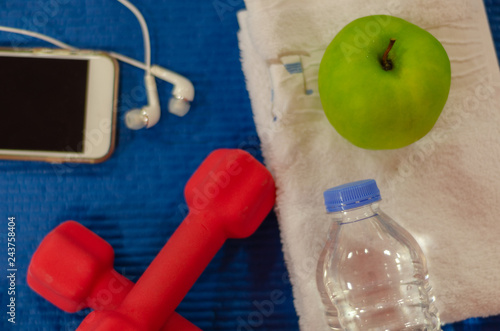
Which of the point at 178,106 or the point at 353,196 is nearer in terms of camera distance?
the point at 353,196

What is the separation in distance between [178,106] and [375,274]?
311 millimetres

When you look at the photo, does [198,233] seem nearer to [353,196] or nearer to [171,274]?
[171,274]

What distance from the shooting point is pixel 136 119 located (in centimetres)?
50

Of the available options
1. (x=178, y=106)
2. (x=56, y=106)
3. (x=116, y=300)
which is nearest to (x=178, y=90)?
(x=178, y=106)

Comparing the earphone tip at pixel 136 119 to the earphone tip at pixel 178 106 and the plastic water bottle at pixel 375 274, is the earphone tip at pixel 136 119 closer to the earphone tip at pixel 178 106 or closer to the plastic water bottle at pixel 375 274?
the earphone tip at pixel 178 106

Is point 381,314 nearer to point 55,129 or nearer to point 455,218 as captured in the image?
point 455,218

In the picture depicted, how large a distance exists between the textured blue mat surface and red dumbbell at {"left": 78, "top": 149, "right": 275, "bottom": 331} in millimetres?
65

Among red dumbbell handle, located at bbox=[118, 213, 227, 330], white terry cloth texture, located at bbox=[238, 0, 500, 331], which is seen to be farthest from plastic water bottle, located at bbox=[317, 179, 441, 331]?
red dumbbell handle, located at bbox=[118, 213, 227, 330]

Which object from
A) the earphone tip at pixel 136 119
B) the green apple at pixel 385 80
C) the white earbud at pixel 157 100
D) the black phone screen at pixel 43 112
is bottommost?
the black phone screen at pixel 43 112

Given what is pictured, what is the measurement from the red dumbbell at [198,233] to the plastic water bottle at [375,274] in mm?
103

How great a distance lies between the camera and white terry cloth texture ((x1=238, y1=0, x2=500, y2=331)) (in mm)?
463

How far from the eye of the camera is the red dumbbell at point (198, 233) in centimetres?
41

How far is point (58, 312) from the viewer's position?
0.50 m

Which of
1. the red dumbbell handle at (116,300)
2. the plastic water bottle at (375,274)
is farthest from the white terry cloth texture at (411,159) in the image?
the red dumbbell handle at (116,300)
